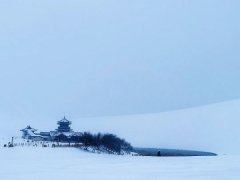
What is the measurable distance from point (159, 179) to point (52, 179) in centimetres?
381

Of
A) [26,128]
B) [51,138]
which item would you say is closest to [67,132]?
[51,138]

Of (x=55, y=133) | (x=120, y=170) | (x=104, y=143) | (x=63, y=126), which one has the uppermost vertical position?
(x=63, y=126)

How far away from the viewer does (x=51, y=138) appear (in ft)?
244

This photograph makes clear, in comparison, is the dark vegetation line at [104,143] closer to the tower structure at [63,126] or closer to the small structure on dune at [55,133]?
the small structure on dune at [55,133]

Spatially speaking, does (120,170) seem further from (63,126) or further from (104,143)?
(63,126)

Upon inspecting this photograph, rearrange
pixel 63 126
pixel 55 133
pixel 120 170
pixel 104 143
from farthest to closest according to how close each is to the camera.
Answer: pixel 63 126 → pixel 55 133 → pixel 104 143 → pixel 120 170

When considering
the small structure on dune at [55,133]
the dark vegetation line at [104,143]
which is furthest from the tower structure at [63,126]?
the dark vegetation line at [104,143]

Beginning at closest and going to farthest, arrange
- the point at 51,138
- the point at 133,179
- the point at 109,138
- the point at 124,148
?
the point at 133,179 < the point at 109,138 < the point at 124,148 < the point at 51,138

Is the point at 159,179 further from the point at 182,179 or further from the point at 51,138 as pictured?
the point at 51,138

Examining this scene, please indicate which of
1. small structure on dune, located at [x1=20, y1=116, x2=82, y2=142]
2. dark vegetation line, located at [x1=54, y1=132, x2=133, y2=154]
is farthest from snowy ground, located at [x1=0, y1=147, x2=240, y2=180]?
small structure on dune, located at [x1=20, y1=116, x2=82, y2=142]

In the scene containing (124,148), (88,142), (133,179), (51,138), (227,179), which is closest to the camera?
(227,179)

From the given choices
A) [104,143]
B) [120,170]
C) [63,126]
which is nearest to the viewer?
[120,170]

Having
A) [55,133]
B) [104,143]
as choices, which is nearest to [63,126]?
[55,133]

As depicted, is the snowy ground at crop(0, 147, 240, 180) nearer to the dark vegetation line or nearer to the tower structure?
the dark vegetation line
